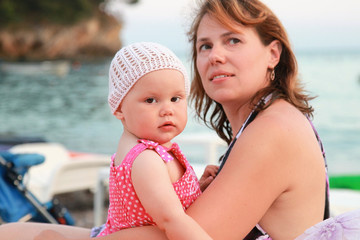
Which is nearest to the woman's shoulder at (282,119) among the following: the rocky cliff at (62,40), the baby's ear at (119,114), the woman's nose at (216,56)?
the woman's nose at (216,56)

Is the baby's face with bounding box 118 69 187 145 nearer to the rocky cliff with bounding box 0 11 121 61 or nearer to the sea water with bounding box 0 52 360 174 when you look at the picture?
the sea water with bounding box 0 52 360 174

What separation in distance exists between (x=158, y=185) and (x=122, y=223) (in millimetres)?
347

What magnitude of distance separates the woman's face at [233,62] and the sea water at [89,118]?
5093 millimetres

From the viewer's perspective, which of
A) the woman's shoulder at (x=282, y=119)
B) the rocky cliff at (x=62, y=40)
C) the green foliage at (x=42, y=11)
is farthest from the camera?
the rocky cliff at (x=62, y=40)

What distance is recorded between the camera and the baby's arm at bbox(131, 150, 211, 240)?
1604 mm

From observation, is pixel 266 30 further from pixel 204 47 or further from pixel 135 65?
pixel 135 65

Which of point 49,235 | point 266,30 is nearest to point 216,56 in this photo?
point 266,30

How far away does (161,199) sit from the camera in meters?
1.63

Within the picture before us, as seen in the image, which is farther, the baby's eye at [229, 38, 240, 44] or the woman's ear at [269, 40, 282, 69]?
the woman's ear at [269, 40, 282, 69]

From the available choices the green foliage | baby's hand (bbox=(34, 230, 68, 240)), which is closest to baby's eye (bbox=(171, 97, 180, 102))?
baby's hand (bbox=(34, 230, 68, 240))

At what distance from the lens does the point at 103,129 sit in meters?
22.1

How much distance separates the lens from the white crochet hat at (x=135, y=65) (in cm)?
186

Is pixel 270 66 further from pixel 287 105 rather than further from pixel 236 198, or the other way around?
pixel 236 198

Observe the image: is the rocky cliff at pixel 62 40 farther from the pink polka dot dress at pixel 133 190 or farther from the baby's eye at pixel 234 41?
the pink polka dot dress at pixel 133 190
